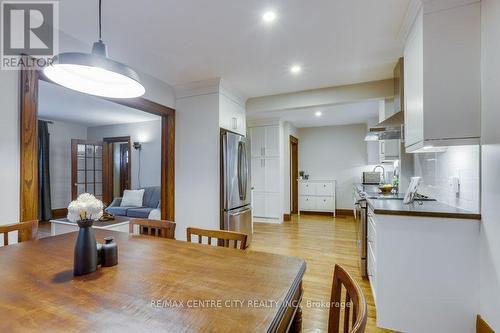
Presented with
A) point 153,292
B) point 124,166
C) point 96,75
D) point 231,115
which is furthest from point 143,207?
point 153,292

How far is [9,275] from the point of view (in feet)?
3.46

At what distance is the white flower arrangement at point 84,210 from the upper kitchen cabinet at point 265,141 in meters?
4.65

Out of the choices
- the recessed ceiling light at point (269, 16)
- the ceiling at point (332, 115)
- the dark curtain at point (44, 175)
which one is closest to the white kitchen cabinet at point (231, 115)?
the ceiling at point (332, 115)

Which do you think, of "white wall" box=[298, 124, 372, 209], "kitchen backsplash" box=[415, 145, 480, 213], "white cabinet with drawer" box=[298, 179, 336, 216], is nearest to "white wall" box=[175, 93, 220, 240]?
→ "kitchen backsplash" box=[415, 145, 480, 213]

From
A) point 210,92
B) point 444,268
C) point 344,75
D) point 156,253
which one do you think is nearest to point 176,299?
point 156,253

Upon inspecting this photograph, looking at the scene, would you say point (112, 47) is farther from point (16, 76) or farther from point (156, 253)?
point (156, 253)

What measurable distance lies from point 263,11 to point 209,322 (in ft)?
6.61

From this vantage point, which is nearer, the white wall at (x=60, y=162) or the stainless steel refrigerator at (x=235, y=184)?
the stainless steel refrigerator at (x=235, y=184)

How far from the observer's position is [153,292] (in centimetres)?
93

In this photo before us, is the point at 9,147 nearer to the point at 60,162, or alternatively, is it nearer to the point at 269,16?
the point at 269,16

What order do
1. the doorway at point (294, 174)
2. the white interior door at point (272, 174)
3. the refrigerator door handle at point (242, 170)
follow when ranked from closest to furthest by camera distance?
the refrigerator door handle at point (242, 170)
the white interior door at point (272, 174)
the doorway at point (294, 174)

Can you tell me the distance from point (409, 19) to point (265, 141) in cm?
396

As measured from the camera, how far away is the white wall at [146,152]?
19.9ft

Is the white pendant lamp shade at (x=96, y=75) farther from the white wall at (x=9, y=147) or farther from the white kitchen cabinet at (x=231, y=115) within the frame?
the white kitchen cabinet at (x=231, y=115)
